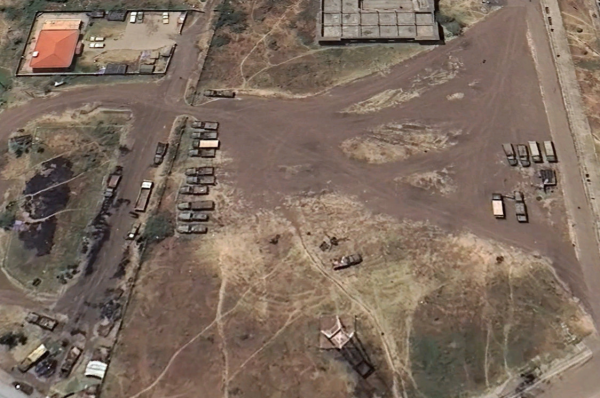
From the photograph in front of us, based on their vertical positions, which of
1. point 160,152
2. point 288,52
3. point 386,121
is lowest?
point 160,152

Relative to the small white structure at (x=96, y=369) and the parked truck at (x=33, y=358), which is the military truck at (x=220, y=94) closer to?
the small white structure at (x=96, y=369)

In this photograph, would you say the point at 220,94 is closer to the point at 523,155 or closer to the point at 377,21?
the point at 377,21

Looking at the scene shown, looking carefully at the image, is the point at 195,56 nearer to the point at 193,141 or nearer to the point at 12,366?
the point at 193,141

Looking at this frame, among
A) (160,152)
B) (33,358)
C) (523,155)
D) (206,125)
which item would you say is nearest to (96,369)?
(33,358)

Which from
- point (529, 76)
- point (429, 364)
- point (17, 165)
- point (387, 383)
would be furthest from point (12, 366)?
point (529, 76)

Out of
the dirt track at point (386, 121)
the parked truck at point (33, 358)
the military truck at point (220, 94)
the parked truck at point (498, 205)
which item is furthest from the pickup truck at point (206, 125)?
the parked truck at point (498, 205)
